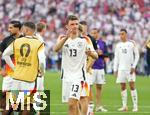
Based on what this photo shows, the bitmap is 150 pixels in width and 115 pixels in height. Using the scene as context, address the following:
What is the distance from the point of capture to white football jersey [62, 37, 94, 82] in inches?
594

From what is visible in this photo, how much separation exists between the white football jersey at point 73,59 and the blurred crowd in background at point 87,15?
26.4 m

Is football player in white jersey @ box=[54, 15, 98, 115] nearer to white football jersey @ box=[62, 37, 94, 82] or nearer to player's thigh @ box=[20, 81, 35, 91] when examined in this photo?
white football jersey @ box=[62, 37, 94, 82]

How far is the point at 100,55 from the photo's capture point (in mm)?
21719

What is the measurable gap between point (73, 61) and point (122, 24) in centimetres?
2963

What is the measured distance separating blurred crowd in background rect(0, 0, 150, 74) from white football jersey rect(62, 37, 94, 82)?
26.4 metres

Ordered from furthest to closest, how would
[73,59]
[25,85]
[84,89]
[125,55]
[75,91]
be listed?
[125,55], [84,89], [73,59], [75,91], [25,85]

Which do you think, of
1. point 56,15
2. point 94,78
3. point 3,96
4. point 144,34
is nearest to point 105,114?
point 94,78

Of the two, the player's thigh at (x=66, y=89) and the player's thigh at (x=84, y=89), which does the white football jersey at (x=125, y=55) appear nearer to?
the player's thigh at (x=84, y=89)

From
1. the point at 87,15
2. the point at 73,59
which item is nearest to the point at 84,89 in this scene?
the point at 73,59

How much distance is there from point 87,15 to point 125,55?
24763 mm

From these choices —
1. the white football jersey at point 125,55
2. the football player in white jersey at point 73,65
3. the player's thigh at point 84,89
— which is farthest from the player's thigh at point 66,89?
the white football jersey at point 125,55

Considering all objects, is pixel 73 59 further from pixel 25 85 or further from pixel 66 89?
pixel 25 85

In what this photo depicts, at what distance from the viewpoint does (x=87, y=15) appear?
46188 millimetres

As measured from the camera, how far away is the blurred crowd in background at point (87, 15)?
142 feet
